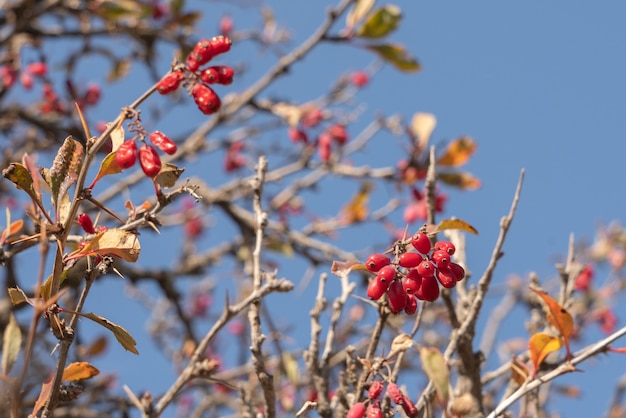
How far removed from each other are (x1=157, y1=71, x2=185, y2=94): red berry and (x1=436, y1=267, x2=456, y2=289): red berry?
0.63m

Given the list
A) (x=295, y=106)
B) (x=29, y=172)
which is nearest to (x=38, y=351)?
(x=29, y=172)

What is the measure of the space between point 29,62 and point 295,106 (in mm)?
1549

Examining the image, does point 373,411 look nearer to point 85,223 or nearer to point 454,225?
point 454,225

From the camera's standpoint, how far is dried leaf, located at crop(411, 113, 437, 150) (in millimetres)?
3578

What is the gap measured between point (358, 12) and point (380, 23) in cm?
12

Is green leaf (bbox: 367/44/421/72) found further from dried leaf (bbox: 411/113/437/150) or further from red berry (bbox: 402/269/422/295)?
red berry (bbox: 402/269/422/295)

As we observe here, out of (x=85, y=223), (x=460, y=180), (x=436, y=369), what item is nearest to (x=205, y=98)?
(x=85, y=223)

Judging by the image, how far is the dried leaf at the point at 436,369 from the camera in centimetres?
120

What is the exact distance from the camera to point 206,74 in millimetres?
1709

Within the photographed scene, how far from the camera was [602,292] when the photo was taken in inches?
213

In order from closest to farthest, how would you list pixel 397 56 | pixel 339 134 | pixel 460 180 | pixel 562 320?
pixel 562 320
pixel 460 180
pixel 397 56
pixel 339 134

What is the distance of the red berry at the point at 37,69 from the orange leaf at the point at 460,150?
2.22 meters

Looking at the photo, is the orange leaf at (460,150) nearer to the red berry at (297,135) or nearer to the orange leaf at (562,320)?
the red berry at (297,135)

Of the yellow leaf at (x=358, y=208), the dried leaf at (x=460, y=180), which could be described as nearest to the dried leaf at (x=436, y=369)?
the dried leaf at (x=460, y=180)
